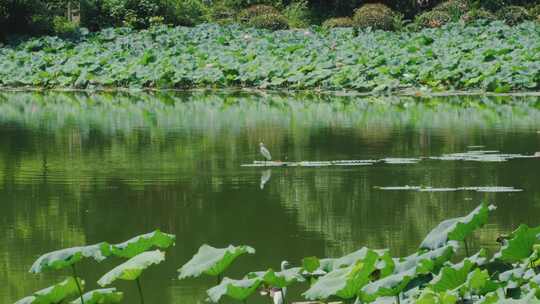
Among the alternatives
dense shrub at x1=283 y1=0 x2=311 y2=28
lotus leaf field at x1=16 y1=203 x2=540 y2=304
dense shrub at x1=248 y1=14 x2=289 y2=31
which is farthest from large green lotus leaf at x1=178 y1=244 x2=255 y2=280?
dense shrub at x1=283 y1=0 x2=311 y2=28

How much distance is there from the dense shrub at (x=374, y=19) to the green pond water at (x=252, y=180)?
11608mm

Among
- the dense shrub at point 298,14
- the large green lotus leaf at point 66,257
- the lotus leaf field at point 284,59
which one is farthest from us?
the dense shrub at point 298,14

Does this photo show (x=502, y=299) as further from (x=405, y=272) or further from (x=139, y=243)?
(x=139, y=243)

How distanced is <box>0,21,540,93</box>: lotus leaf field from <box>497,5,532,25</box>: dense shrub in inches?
90.6

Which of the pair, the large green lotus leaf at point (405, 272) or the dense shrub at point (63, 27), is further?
the dense shrub at point (63, 27)

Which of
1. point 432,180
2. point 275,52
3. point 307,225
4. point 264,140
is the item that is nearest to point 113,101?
point 275,52

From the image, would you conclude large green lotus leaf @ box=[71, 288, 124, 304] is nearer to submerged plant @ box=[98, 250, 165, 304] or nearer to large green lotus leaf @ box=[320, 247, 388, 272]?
submerged plant @ box=[98, 250, 165, 304]

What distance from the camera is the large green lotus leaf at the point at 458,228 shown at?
15.9ft

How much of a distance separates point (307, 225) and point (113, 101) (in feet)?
37.0

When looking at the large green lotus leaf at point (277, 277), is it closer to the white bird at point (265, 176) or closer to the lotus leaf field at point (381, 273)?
the lotus leaf field at point (381, 273)

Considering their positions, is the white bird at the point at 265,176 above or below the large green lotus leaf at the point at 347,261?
below

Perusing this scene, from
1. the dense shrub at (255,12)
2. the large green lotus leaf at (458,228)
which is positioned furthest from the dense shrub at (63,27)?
the large green lotus leaf at (458,228)

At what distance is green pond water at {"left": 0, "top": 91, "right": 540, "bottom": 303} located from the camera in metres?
6.73

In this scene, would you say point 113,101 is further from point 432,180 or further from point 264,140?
point 432,180
